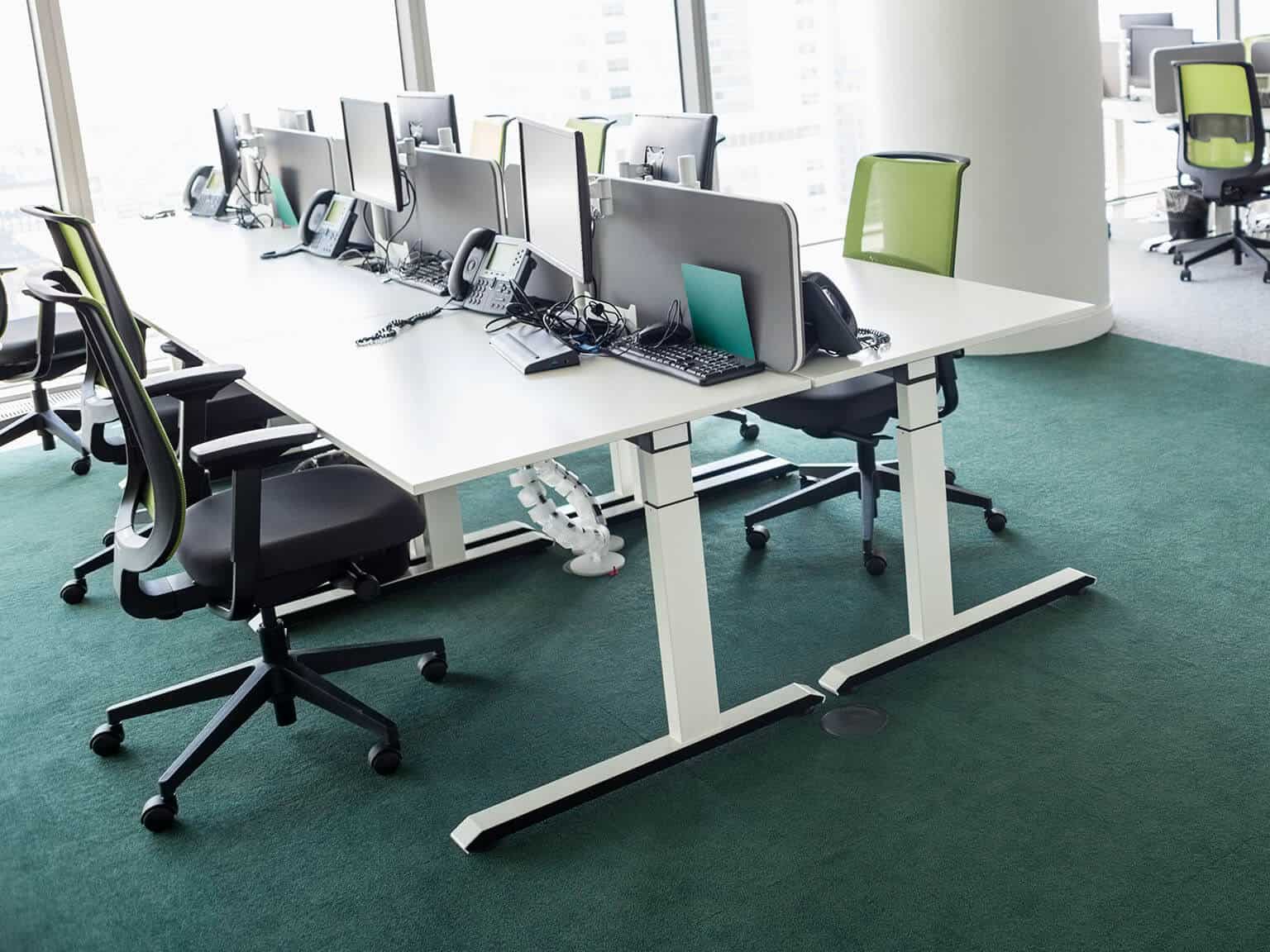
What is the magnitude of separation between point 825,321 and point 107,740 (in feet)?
5.87

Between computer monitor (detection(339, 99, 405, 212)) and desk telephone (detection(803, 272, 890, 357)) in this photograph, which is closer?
desk telephone (detection(803, 272, 890, 357))

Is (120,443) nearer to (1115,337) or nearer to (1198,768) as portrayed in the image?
(1198,768)

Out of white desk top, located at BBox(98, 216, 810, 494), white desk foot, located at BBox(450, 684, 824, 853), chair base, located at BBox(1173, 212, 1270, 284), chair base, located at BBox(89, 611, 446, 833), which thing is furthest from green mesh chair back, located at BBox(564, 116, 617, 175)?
chair base, located at BBox(1173, 212, 1270, 284)

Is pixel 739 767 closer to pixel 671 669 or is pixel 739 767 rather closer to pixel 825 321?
pixel 671 669

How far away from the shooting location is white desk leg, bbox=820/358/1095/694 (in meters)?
2.88

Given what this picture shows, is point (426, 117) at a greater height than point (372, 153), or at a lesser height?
greater

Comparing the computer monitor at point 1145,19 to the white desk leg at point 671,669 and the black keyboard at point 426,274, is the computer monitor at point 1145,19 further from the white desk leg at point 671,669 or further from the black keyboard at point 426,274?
the white desk leg at point 671,669

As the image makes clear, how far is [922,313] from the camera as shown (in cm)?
307

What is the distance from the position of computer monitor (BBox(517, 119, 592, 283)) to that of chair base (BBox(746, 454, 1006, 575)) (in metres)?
0.98

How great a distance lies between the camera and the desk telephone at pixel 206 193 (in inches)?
219

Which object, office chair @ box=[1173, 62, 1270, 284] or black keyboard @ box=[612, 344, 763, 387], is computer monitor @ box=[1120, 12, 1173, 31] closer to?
office chair @ box=[1173, 62, 1270, 284]

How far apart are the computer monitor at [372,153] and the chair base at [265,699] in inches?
61.9

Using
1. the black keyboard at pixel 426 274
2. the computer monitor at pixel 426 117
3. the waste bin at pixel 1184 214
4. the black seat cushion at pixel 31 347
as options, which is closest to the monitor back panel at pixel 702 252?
the black keyboard at pixel 426 274

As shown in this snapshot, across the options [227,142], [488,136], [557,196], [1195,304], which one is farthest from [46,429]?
[1195,304]
